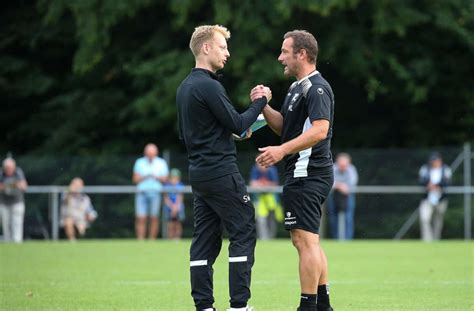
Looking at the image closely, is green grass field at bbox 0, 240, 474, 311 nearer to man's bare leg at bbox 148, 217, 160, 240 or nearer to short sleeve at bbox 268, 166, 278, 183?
man's bare leg at bbox 148, 217, 160, 240

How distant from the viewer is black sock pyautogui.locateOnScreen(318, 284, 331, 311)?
870 centimetres

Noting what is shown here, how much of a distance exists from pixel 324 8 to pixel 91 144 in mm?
9189

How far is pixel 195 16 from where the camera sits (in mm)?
29516

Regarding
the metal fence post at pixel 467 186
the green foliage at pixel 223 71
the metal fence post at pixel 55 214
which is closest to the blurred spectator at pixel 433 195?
the metal fence post at pixel 467 186

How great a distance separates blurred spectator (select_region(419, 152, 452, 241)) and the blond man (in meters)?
17.1

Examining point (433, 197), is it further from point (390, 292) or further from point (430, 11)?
point (390, 292)

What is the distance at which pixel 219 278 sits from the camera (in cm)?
1297

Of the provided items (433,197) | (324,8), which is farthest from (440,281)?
(324,8)

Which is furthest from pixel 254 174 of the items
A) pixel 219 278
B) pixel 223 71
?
pixel 219 278

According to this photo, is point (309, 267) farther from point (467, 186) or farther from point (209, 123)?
point (467, 186)

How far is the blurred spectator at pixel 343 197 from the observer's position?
2459 cm

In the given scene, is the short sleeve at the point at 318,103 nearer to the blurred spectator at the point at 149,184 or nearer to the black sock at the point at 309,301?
the black sock at the point at 309,301

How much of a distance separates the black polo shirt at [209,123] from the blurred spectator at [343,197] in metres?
16.2

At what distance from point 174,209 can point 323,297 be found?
16.9 m
